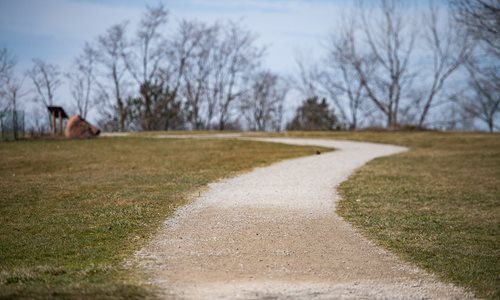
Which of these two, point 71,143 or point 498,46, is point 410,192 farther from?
point 71,143

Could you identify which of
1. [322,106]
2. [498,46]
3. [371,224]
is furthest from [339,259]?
[322,106]

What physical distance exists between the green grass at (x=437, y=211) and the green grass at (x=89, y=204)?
13.4 ft

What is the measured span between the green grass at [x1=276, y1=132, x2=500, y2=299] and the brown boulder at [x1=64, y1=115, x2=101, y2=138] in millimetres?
18519

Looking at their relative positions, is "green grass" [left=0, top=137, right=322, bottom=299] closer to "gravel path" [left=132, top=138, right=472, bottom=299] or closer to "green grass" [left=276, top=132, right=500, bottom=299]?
"gravel path" [left=132, top=138, right=472, bottom=299]

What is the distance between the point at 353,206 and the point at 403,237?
273 centimetres

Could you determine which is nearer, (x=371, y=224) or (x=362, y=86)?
(x=371, y=224)

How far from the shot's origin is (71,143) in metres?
26.5

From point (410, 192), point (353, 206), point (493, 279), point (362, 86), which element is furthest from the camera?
point (362, 86)

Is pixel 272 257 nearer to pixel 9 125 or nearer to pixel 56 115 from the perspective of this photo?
pixel 9 125

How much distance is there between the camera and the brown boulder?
2947cm

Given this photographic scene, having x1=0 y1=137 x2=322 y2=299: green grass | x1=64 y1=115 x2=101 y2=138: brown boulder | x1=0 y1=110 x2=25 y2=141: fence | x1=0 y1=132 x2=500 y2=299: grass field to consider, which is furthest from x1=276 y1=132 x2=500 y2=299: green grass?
x1=0 y1=110 x2=25 y2=141: fence

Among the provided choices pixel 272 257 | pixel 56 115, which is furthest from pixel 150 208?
pixel 56 115

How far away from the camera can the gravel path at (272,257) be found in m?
5.52

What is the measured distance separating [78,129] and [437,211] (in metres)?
24.3
